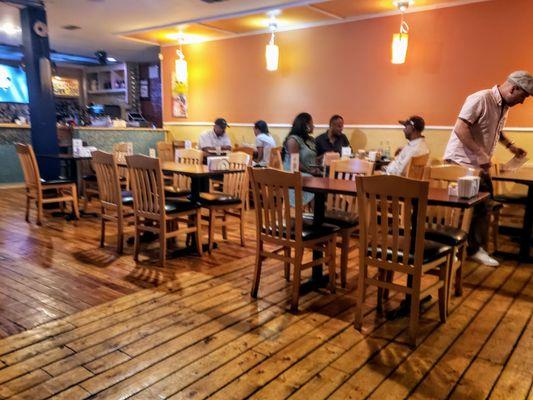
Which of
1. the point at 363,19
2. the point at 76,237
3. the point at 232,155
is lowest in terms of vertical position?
the point at 76,237

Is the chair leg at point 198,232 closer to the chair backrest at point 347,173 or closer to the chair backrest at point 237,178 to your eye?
the chair backrest at point 237,178

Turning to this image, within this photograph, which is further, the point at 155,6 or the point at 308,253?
the point at 155,6

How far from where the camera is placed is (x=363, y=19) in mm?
6117

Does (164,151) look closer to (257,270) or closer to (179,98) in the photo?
(179,98)

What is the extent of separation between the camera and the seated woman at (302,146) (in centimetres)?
464

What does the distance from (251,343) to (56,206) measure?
4.83m

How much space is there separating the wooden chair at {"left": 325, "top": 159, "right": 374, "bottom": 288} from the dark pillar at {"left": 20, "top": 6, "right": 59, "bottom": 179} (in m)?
4.51

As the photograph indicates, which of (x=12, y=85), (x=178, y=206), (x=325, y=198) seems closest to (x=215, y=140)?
(x=178, y=206)

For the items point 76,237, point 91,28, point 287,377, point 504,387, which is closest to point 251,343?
point 287,377

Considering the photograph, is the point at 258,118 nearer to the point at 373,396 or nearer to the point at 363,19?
the point at 363,19

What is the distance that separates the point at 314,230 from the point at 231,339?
2.94ft

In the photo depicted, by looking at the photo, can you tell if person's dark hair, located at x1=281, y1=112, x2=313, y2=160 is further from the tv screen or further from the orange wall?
the tv screen

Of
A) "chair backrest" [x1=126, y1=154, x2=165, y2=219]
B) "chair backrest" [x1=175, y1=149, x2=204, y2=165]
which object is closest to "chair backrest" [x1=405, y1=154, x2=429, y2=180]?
"chair backrest" [x1=126, y1=154, x2=165, y2=219]

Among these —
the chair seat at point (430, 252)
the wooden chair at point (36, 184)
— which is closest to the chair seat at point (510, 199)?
the chair seat at point (430, 252)
